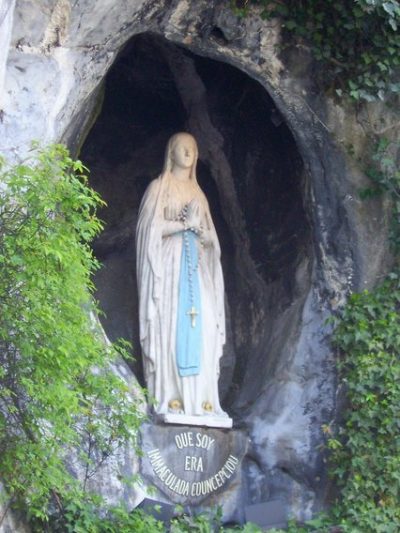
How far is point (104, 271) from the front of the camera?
10.4m

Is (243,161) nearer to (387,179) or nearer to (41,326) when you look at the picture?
(387,179)

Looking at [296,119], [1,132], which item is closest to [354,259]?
[296,119]

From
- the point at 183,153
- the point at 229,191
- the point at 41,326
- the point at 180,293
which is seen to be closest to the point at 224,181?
the point at 229,191

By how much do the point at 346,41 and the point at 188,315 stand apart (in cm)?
179

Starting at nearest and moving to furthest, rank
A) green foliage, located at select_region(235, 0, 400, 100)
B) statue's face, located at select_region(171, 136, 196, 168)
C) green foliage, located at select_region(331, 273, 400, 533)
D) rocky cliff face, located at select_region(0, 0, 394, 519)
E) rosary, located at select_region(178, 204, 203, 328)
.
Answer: rocky cliff face, located at select_region(0, 0, 394, 519) → green foliage, located at select_region(331, 273, 400, 533) → rosary, located at select_region(178, 204, 203, 328) → green foliage, located at select_region(235, 0, 400, 100) → statue's face, located at select_region(171, 136, 196, 168)

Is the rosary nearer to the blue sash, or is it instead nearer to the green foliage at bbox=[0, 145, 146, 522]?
the blue sash

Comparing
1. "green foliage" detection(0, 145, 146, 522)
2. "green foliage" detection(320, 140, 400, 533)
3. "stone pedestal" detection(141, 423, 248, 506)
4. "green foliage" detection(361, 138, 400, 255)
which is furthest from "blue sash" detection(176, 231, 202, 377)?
"green foliage" detection(0, 145, 146, 522)

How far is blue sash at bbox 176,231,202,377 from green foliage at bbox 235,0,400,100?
1.24 m

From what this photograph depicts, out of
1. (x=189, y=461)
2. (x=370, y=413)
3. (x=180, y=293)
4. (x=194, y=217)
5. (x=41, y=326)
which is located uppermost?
(x=194, y=217)

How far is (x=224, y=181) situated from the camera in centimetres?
1068

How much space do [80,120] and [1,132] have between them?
0.85 m

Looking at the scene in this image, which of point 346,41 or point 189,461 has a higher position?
point 346,41

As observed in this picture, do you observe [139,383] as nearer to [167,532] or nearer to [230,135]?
[167,532]

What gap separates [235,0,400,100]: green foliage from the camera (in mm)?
9945
